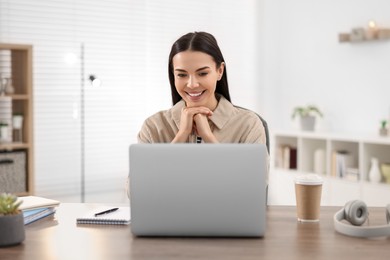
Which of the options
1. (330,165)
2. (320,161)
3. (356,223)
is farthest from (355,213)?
(320,161)

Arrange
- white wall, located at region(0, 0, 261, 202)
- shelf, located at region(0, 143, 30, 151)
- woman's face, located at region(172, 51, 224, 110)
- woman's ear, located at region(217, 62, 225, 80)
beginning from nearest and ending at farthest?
woman's face, located at region(172, 51, 224, 110)
woman's ear, located at region(217, 62, 225, 80)
shelf, located at region(0, 143, 30, 151)
white wall, located at region(0, 0, 261, 202)

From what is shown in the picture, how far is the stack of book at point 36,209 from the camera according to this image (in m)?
1.90

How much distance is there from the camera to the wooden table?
1.48m

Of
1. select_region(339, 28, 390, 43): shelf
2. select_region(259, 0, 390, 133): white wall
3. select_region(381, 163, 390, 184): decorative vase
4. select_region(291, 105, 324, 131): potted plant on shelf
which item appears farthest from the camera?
select_region(291, 105, 324, 131): potted plant on shelf

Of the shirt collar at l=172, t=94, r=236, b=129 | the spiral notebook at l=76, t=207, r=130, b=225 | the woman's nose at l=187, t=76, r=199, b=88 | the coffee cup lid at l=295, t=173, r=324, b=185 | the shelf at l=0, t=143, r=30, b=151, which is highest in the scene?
the woman's nose at l=187, t=76, r=199, b=88

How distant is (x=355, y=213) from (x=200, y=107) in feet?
2.48

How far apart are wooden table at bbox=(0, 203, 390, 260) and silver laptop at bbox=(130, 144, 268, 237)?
64mm

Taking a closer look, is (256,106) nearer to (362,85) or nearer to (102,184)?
(362,85)

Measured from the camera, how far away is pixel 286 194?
516 cm

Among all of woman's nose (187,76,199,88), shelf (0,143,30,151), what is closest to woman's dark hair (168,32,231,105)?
woman's nose (187,76,199,88)

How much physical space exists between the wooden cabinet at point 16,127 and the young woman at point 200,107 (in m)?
1.87

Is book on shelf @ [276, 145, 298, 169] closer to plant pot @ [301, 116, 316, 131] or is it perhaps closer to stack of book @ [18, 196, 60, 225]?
plant pot @ [301, 116, 316, 131]

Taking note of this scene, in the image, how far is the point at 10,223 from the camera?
1.59m

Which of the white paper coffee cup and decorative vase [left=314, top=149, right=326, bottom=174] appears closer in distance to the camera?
the white paper coffee cup
